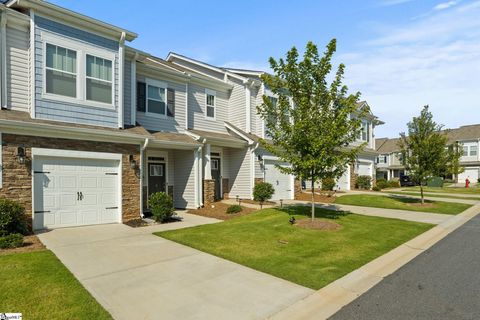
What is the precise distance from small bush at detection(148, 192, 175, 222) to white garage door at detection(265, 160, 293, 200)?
794 cm

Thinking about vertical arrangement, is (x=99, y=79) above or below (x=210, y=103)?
below

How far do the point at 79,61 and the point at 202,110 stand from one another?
7.89 m

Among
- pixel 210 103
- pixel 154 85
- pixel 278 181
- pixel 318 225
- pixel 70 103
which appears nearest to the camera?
pixel 318 225

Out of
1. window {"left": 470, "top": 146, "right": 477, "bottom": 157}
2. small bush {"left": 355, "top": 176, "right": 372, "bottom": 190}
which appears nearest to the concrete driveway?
small bush {"left": 355, "top": 176, "right": 372, "bottom": 190}

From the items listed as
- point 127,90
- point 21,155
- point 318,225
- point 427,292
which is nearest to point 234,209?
point 318,225

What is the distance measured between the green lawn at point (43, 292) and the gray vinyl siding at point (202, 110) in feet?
39.4

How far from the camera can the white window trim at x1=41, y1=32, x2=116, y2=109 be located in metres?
10.7

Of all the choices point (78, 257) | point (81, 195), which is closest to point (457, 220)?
point (78, 257)

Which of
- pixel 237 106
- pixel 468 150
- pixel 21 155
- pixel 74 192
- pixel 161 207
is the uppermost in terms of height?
pixel 237 106

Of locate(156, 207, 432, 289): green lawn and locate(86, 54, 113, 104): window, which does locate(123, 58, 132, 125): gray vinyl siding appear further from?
locate(156, 207, 432, 289): green lawn

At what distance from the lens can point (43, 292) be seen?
5199mm

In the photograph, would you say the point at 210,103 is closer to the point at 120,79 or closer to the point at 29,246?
the point at 120,79

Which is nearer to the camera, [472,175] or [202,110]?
[202,110]

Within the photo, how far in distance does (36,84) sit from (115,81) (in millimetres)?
2764
